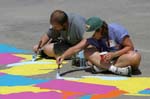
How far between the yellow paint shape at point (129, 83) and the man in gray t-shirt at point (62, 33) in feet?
3.38

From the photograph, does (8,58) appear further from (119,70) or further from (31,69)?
(119,70)

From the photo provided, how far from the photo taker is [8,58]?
921cm

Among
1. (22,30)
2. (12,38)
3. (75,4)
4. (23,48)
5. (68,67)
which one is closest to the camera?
(68,67)

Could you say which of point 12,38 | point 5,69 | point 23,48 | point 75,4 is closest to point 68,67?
point 5,69

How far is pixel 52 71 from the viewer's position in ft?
27.0

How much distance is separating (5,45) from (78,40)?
221 cm

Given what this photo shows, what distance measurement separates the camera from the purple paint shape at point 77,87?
7113 millimetres

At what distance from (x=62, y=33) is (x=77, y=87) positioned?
64.4 inches

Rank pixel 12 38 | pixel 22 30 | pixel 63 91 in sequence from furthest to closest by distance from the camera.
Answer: pixel 22 30
pixel 12 38
pixel 63 91

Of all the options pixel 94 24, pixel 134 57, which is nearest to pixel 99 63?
pixel 134 57

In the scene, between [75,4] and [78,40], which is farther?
[75,4]

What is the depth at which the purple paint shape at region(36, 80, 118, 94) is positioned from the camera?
7.11 metres

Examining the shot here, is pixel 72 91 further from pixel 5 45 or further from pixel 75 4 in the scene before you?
pixel 75 4

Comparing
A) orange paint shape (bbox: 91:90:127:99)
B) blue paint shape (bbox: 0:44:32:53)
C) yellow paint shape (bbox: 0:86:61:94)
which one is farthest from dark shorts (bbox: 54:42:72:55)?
orange paint shape (bbox: 91:90:127:99)
